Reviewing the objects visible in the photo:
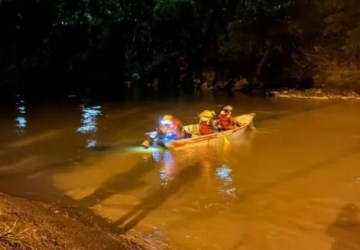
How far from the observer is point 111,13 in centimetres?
4147

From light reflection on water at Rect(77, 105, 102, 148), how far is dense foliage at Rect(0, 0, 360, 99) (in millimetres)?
9622

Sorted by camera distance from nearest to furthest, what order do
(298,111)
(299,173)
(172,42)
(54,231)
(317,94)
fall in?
(54,231), (299,173), (298,111), (317,94), (172,42)

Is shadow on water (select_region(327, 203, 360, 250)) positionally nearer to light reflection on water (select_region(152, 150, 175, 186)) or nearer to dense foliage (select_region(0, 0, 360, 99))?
light reflection on water (select_region(152, 150, 175, 186))

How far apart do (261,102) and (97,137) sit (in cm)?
1181

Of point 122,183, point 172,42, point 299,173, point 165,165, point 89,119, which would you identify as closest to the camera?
point 122,183

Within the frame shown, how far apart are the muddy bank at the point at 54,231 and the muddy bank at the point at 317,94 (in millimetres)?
21003

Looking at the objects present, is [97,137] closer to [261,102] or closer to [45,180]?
[45,180]

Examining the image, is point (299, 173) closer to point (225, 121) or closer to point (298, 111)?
point (225, 121)

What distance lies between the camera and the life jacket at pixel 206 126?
16.0 meters

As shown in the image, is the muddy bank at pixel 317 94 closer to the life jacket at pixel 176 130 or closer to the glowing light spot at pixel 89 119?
the glowing light spot at pixel 89 119

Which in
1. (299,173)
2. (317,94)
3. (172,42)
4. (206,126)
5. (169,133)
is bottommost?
(299,173)

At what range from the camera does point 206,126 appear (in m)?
16.1

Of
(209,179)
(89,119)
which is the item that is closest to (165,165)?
(209,179)

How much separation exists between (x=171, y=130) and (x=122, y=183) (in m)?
3.80
